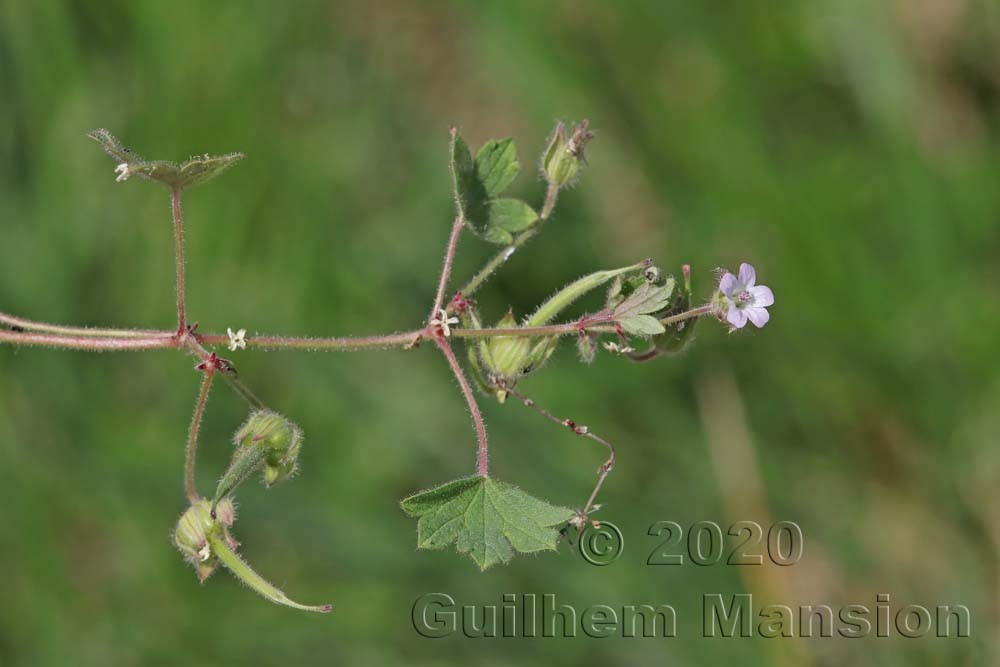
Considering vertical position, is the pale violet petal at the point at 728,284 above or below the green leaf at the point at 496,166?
below

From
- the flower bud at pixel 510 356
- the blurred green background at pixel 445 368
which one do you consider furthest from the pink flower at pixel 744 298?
the blurred green background at pixel 445 368

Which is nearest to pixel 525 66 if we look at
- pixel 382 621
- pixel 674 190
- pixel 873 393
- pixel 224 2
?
pixel 674 190

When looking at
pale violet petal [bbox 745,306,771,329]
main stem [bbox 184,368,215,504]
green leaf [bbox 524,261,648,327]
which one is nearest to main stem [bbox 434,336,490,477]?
green leaf [bbox 524,261,648,327]

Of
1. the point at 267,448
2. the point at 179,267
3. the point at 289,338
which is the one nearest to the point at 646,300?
the point at 289,338

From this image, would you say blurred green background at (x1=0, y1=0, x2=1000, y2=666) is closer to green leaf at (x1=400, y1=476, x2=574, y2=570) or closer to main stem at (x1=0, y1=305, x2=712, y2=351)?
green leaf at (x1=400, y1=476, x2=574, y2=570)

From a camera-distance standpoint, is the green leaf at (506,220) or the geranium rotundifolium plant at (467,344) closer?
the geranium rotundifolium plant at (467,344)

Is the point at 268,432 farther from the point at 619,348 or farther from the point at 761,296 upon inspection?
the point at 761,296

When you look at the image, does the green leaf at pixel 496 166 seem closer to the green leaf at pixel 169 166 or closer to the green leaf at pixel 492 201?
the green leaf at pixel 492 201
